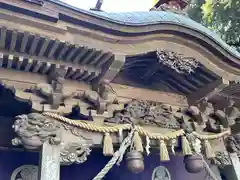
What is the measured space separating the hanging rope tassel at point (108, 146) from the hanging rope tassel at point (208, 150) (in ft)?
4.01

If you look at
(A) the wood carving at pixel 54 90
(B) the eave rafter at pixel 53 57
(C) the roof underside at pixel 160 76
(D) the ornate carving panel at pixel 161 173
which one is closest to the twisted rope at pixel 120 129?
(A) the wood carving at pixel 54 90

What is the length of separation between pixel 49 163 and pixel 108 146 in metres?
0.60

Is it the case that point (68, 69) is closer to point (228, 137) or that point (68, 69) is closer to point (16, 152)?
point (16, 152)

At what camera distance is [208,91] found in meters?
3.95

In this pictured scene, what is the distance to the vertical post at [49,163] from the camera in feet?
9.52

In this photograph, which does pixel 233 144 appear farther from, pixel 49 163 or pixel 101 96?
pixel 49 163

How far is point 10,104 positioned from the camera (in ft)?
12.8

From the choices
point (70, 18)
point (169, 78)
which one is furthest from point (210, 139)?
point (70, 18)

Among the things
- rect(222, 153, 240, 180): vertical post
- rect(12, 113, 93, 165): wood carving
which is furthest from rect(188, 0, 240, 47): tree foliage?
rect(12, 113, 93, 165): wood carving

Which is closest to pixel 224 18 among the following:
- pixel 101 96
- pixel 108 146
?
pixel 101 96

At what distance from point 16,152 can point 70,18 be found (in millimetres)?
2014

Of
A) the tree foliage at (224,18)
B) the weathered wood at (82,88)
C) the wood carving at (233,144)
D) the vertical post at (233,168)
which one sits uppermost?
the tree foliage at (224,18)

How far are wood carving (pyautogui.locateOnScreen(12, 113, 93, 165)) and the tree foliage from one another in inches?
248

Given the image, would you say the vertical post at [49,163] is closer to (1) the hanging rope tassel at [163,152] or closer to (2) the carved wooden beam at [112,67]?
(2) the carved wooden beam at [112,67]
